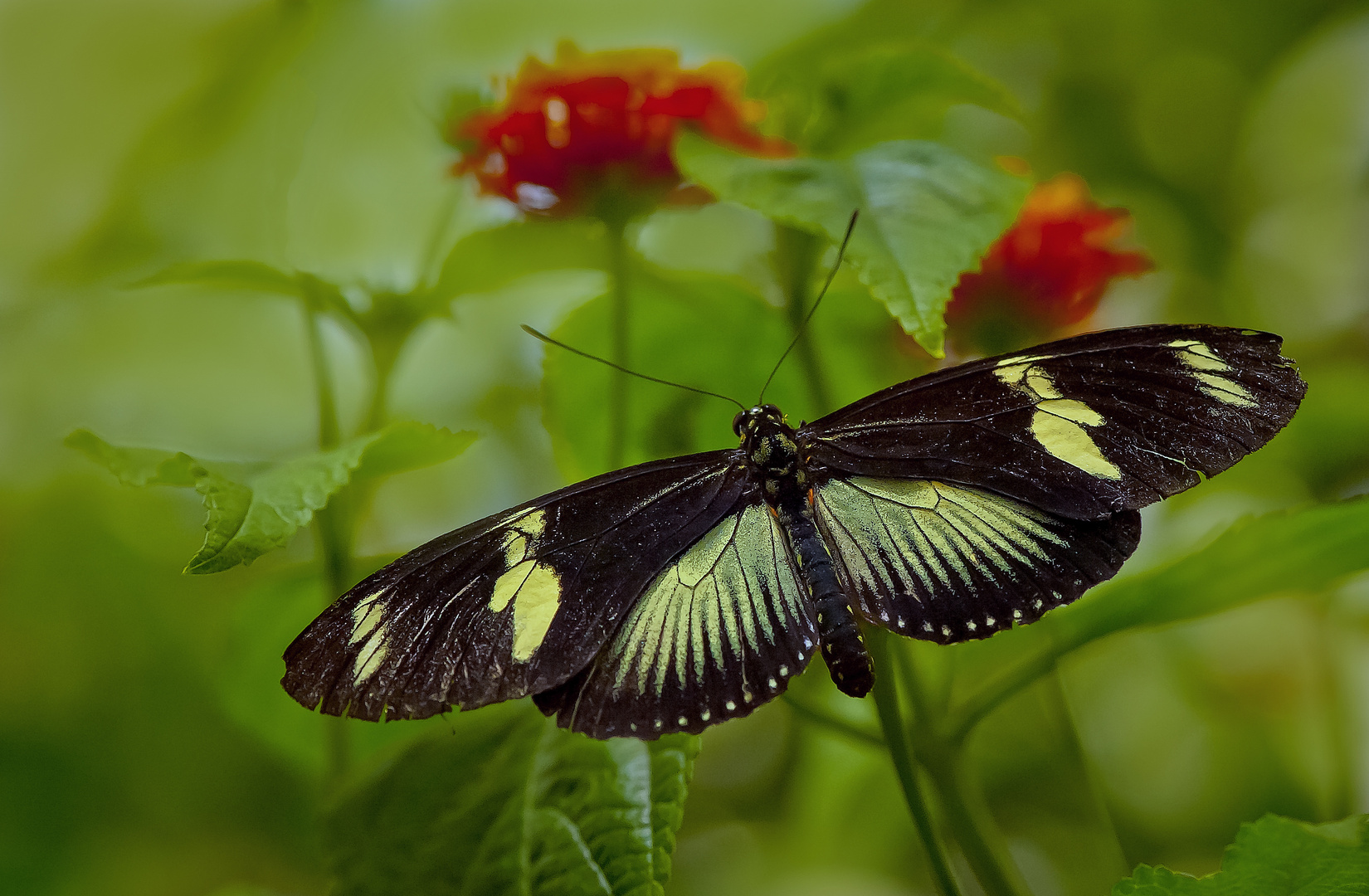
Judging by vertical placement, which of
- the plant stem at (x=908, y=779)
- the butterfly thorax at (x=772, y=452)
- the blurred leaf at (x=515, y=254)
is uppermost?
the blurred leaf at (x=515, y=254)

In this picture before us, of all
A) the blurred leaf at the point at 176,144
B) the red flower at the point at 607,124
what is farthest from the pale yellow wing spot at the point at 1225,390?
the blurred leaf at the point at 176,144

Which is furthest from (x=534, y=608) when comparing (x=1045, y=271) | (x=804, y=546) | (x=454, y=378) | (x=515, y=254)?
(x=454, y=378)

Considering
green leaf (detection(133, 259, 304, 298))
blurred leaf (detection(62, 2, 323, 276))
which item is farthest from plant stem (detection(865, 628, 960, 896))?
blurred leaf (detection(62, 2, 323, 276))

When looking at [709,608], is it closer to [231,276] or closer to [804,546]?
[804,546]

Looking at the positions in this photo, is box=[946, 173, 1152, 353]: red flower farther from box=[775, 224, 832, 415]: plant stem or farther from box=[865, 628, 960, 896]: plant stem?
box=[865, 628, 960, 896]: plant stem

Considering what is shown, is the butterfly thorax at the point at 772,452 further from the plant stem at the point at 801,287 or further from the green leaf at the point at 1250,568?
the green leaf at the point at 1250,568

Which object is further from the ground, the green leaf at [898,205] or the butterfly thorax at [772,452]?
the green leaf at [898,205]

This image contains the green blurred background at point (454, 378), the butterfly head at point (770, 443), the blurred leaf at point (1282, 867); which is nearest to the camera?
the blurred leaf at point (1282, 867)
